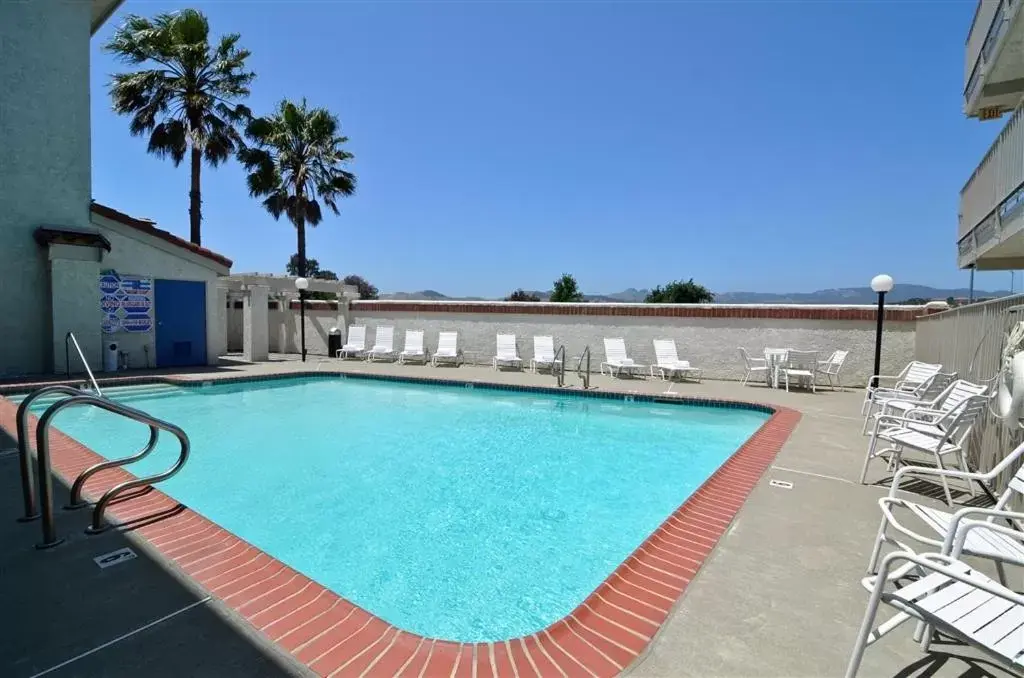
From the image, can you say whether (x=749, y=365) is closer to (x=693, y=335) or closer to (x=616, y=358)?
(x=693, y=335)

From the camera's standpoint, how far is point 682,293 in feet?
153

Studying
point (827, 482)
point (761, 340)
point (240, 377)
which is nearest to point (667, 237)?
point (761, 340)

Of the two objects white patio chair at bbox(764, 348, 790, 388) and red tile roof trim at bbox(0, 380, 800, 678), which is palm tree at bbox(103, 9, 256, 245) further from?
white patio chair at bbox(764, 348, 790, 388)

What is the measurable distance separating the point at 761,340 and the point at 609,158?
63.5 feet

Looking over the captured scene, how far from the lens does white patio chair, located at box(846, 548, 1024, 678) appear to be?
1.51 metres

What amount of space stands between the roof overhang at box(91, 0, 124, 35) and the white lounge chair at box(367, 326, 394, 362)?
33.8ft

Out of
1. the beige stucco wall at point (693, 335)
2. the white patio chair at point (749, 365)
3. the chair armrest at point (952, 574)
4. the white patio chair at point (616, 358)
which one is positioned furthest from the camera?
the white patio chair at point (616, 358)

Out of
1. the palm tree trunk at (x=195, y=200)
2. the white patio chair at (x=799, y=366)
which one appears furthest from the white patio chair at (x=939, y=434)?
the palm tree trunk at (x=195, y=200)

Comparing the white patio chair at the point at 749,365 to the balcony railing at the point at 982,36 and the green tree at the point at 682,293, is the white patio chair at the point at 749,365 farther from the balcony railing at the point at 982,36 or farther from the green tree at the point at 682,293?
the green tree at the point at 682,293

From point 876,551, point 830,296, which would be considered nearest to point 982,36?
point 876,551

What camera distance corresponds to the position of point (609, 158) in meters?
28.3

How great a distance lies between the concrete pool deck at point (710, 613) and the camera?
2.06m

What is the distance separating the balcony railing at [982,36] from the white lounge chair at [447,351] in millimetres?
13600

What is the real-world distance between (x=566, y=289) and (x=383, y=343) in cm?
3117
